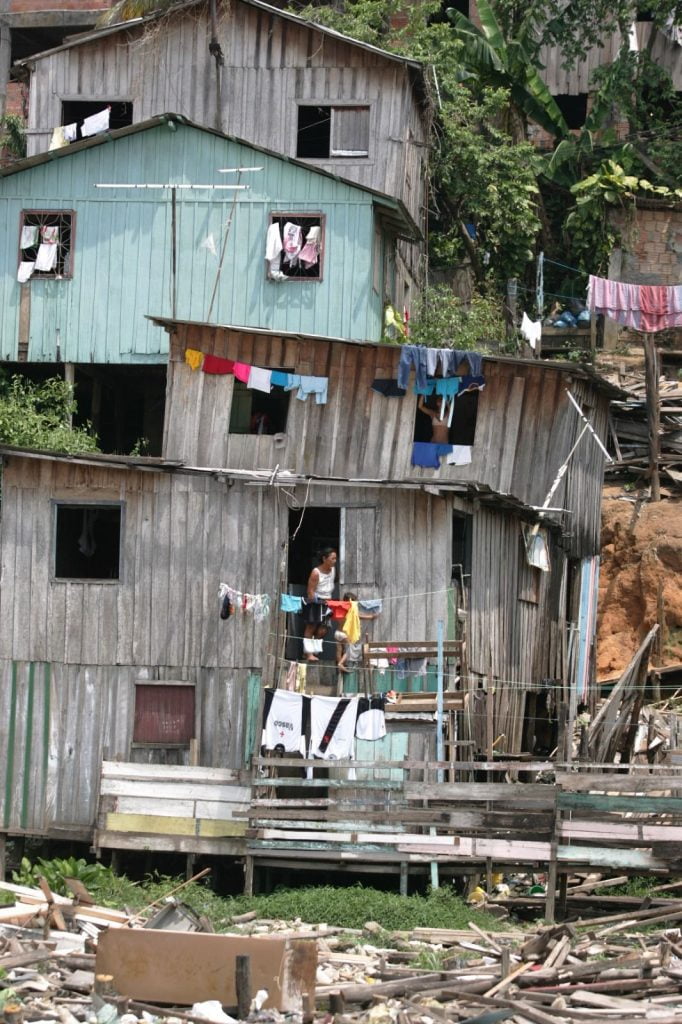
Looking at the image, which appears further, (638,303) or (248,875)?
(638,303)

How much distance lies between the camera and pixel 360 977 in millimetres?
18531

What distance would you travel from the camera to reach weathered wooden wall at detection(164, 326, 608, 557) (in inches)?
1027

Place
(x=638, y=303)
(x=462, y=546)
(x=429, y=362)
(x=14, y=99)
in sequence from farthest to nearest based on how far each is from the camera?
(x=14, y=99) < (x=638, y=303) < (x=429, y=362) < (x=462, y=546)

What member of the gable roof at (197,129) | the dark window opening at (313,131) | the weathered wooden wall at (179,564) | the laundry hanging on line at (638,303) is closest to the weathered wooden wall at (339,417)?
the weathered wooden wall at (179,564)

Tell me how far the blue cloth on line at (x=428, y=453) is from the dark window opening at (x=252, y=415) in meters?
2.12

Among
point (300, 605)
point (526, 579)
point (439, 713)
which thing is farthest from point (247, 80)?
point (439, 713)

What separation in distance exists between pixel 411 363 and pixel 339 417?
1435 mm

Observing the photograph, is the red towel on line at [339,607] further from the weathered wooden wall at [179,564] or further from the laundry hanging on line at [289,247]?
the laundry hanging on line at [289,247]

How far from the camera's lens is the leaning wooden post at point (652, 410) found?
34.9 m

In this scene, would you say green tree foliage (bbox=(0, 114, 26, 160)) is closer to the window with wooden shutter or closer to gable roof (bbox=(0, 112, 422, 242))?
gable roof (bbox=(0, 112, 422, 242))

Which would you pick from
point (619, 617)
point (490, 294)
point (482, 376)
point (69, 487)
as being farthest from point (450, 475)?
point (490, 294)

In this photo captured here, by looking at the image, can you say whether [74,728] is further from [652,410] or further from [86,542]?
[652,410]

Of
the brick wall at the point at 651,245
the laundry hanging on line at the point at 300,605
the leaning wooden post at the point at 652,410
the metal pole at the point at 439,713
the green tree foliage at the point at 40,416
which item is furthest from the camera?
the brick wall at the point at 651,245

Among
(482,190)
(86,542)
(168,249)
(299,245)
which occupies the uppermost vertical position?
(482,190)
